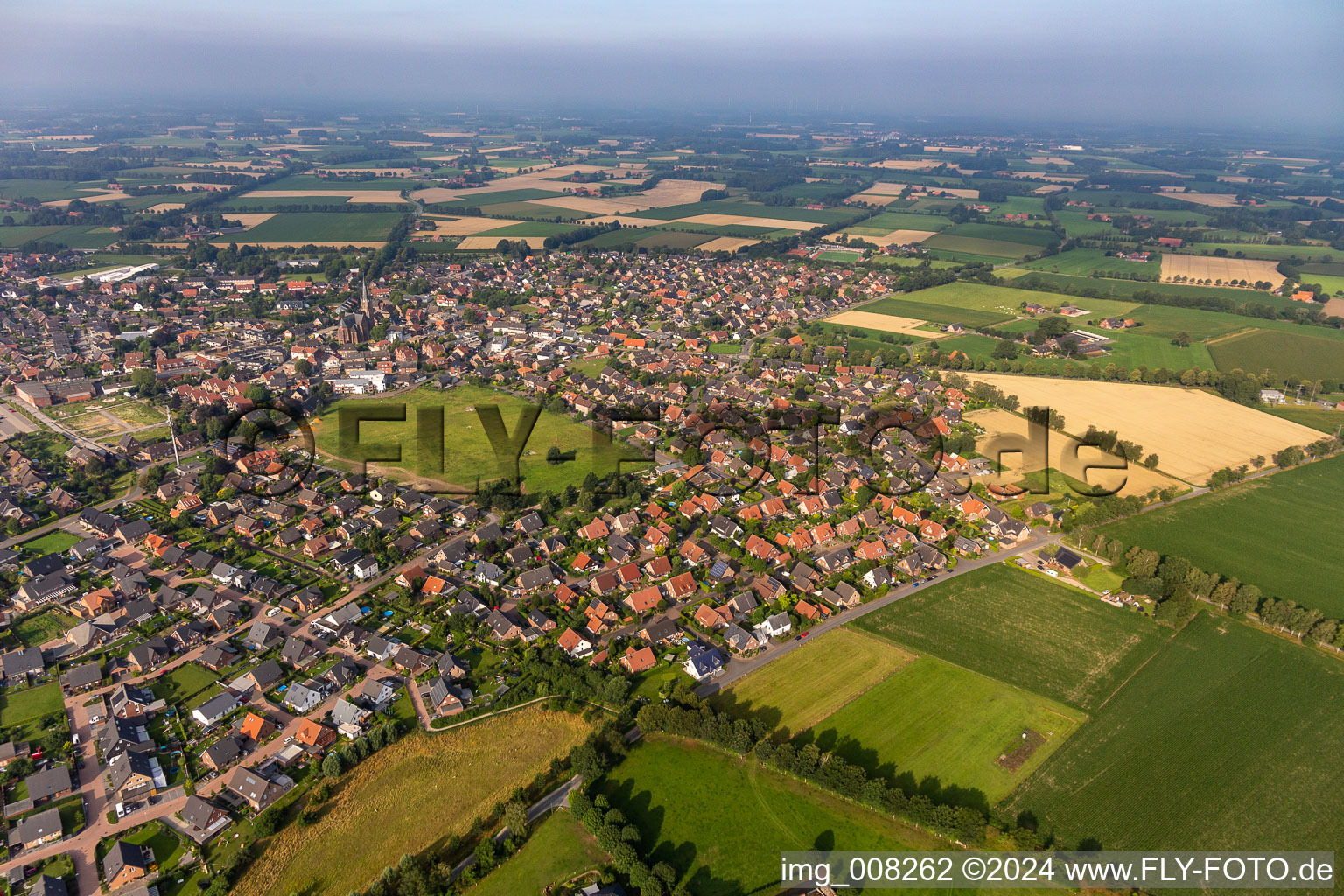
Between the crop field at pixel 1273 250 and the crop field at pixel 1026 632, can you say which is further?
the crop field at pixel 1273 250

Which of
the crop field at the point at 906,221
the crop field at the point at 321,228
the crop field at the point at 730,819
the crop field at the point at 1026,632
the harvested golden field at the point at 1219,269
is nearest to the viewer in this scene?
the crop field at the point at 730,819

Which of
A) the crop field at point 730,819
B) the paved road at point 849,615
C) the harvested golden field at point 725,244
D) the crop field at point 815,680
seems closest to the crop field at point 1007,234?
the harvested golden field at point 725,244

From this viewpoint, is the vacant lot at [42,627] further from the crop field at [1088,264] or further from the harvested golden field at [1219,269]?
the harvested golden field at [1219,269]

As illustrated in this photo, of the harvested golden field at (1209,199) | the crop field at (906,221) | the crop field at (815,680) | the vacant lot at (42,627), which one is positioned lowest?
the vacant lot at (42,627)

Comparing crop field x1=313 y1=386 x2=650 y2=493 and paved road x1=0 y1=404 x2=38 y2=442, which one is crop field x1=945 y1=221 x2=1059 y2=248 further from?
paved road x1=0 y1=404 x2=38 y2=442

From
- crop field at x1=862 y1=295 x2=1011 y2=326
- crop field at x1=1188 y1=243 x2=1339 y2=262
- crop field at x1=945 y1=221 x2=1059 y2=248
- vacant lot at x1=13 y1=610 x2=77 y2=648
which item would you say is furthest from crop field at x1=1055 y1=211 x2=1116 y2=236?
vacant lot at x1=13 y1=610 x2=77 y2=648

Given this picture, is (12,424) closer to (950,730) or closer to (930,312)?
(950,730)
